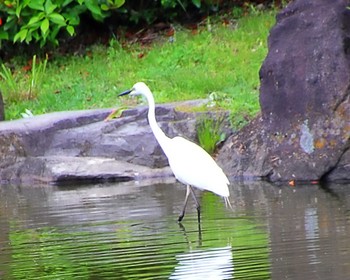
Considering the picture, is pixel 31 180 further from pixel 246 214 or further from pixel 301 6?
pixel 246 214

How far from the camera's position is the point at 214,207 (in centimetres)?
1139

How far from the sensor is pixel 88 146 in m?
15.1

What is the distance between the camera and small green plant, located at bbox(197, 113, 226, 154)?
14.4m

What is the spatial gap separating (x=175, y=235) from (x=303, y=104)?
13.6ft

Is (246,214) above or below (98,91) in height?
below

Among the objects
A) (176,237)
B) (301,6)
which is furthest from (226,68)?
(176,237)

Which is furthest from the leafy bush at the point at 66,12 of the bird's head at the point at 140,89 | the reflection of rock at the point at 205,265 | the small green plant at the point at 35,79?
the reflection of rock at the point at 205,265

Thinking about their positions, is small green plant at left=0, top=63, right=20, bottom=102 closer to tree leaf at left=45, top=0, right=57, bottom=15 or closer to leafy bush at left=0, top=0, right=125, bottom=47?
leafy bush at left=0, top=0, right=125, bottom=47

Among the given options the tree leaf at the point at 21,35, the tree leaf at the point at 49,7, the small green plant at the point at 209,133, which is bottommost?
the small green plant at the point at 209,133

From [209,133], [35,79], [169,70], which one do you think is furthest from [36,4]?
[209,133]

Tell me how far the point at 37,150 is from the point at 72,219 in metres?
4.50

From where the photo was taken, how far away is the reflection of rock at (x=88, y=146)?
48.1 feet

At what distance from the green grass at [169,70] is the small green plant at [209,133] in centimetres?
63

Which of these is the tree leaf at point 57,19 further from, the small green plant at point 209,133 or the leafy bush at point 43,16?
the small green plant at point 209,133
